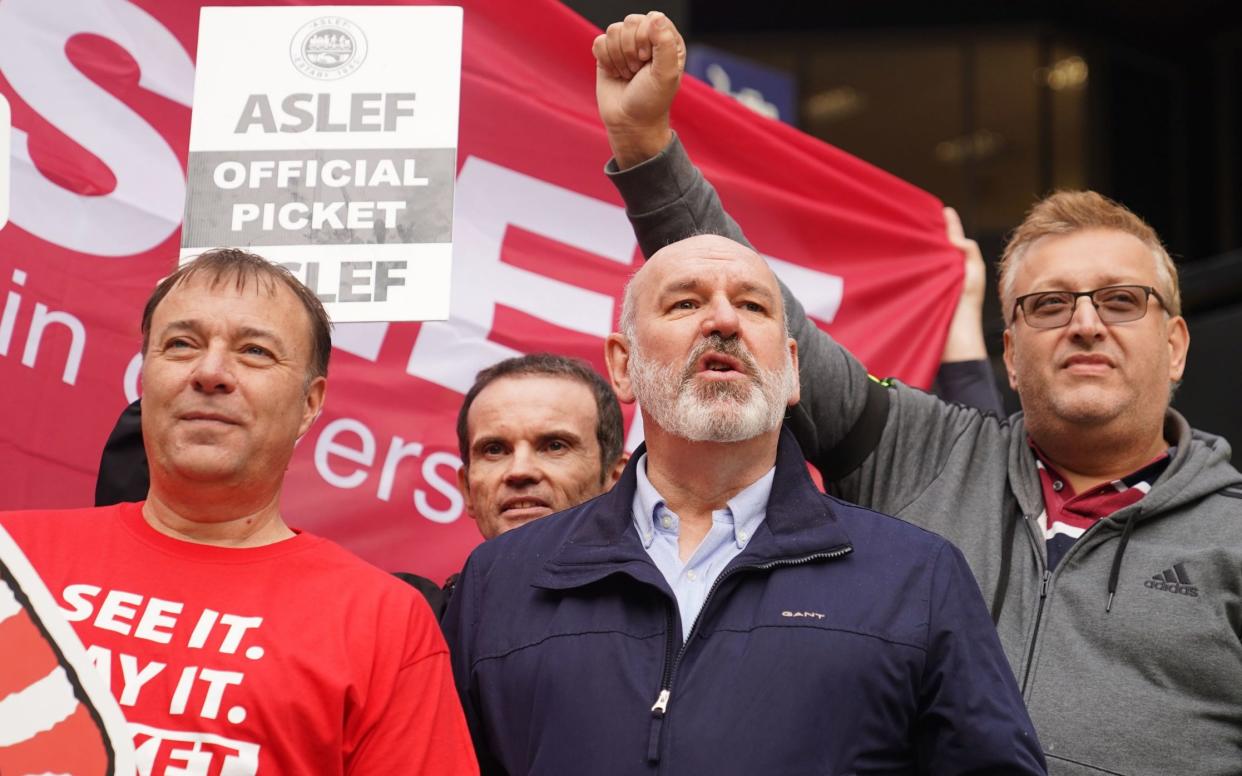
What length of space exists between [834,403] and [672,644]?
37.5 inches

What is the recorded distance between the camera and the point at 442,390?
3.67 meters

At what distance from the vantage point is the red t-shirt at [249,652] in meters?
2.01

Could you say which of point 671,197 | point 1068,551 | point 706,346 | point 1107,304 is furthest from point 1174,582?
point 671,197

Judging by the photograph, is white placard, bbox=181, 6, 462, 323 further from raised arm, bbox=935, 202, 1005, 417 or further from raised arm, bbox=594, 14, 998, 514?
raised arm, bbox=935, 202, 1005, 417

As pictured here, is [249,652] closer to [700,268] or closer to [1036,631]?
[700,268]

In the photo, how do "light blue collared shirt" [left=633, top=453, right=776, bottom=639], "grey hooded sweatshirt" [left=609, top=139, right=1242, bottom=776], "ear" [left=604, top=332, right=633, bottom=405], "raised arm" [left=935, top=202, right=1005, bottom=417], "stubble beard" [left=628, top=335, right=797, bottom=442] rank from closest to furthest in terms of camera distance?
"light blue collared shirt" [left=633, top=453, right=776, bottom=639] < "stubble beard" [left=628, top=335, right=797, bottom=442] < "grey hooded sweatshirt" [left=609, top=139, right=1242, bottom=776] < "ear" [left=604, top=332, right=633, bottom=405] < "raised arm" [left=935, top=202, right=1005, bottom=417]

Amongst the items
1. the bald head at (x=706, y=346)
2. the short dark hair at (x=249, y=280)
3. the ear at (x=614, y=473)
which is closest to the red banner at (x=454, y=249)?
the ear at (x=614, y=473)

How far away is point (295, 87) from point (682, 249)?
968 mm

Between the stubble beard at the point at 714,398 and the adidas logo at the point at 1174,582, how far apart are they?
0.76 meters

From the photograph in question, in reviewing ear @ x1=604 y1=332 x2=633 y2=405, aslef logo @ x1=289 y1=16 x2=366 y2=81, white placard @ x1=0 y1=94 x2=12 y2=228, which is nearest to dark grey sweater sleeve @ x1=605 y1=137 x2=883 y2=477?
ear @ x1=604 y1=332 x2=633 y2=405

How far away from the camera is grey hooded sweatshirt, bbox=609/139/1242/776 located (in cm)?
254

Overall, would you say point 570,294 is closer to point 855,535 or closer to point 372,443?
point 372,443

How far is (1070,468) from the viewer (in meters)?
3.00

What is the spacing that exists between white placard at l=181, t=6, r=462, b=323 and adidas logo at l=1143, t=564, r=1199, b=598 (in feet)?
4.56
